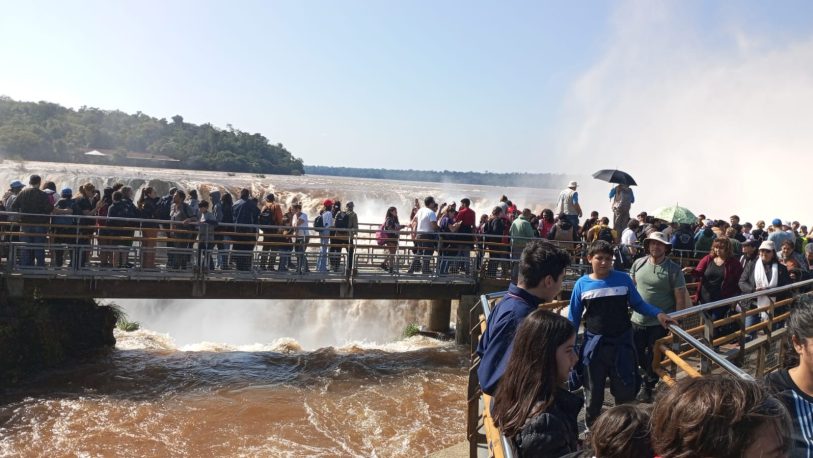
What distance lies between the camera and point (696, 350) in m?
6.54

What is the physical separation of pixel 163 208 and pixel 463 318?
6832 millimetres

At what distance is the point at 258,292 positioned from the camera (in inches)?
536

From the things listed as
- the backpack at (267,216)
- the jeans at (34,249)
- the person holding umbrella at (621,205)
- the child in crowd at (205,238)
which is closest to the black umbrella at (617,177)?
the person holding umbrella at (621,205)

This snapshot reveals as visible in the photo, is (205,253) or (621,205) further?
(621,205)

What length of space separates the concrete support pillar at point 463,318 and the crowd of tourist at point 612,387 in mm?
9262

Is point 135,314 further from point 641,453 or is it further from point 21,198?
point 641,453

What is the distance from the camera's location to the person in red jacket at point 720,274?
8.10 metres

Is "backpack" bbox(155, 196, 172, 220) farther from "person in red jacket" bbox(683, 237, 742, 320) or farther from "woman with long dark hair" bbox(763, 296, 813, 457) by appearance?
"woman with long dark hair" bbox(763, 296, 813, 457)

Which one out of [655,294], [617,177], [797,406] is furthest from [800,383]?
[617,177]

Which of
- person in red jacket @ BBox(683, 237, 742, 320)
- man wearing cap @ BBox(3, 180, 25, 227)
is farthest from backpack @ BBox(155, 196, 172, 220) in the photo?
person in red jacket @ BBox(683, 237, 742, 320)

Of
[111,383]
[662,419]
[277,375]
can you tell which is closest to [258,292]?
[277,375]

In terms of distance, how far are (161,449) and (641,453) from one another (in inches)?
347

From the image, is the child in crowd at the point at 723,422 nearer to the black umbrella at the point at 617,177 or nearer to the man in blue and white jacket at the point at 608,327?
the man in blue and white jacket at the point at 608,327

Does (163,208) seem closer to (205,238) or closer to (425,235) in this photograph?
(205,238)
